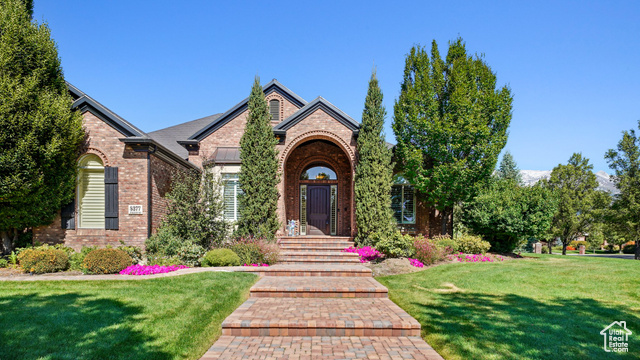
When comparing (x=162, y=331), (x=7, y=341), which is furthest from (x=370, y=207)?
(x=7, y=341)

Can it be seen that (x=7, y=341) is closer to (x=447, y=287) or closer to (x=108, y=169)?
(x=108, y=169)

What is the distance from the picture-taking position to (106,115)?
10672 mm

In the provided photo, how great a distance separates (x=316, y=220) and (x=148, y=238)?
776 centimetres

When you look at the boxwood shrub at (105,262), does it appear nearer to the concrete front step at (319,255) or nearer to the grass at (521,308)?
the concrete front step at (319,255)

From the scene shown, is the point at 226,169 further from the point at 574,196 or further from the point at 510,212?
the point at 574,196

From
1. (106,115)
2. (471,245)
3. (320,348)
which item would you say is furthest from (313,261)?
(106,115)

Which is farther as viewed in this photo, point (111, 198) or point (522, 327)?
point (111, 198)

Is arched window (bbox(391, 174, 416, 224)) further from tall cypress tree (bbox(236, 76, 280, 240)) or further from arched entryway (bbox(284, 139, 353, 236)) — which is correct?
tall cypress tree (bbox(236, 76, 280, 240))

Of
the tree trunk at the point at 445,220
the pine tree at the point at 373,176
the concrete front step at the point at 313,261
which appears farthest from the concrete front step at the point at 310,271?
the tree trunk at the point at 445,220

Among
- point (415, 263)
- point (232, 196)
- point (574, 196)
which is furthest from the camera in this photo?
point (574, 196)

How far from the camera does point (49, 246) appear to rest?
1016 centimetres

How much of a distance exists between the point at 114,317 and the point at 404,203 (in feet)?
41.4

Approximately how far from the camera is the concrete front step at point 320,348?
453 centimetres

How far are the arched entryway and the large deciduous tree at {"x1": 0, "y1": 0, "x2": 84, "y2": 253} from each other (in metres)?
8.60
